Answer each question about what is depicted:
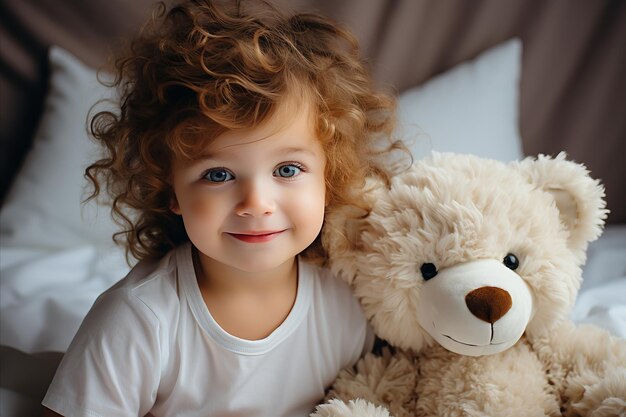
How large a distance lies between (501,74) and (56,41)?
911 millimetres

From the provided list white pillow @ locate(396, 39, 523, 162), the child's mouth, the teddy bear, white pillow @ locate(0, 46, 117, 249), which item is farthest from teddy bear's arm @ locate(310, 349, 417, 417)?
white pillow @ locate(0, 46, 117, 249)

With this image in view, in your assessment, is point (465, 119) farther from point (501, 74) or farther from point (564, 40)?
point (564, 40)

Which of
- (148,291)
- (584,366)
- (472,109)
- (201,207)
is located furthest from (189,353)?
(472,109)

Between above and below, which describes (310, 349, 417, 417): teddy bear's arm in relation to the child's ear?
below

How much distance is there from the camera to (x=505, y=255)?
794mm

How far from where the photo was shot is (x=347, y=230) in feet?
2.85

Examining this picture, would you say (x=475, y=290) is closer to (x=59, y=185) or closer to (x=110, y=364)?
(x=110, y=364)

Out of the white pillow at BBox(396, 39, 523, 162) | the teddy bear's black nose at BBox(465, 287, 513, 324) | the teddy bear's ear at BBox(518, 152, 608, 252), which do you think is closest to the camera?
the teddy bear's black nose at BBox(465, 287, 513, 324)

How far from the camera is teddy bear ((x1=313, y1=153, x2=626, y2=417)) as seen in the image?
2.52 feet

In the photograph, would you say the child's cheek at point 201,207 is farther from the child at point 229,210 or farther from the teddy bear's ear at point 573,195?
the teddy bear's ear at point 573,195

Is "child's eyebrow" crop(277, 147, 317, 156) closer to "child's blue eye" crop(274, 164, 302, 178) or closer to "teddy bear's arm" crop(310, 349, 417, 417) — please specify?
"child's blue eye" crop(274, 164, 302, 178)

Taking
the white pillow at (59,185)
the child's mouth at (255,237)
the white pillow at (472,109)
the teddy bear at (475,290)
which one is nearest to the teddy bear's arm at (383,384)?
the teddy bear at (475,290)

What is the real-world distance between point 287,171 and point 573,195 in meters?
0.36

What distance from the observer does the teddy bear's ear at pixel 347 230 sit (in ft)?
2.83
